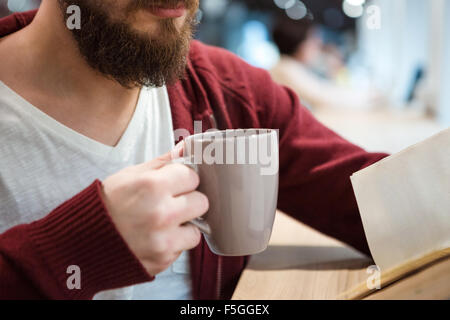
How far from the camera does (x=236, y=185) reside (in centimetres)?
41

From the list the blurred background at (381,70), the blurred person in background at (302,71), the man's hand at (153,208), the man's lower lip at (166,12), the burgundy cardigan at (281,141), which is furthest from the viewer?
the blurred person in background at (302,71)

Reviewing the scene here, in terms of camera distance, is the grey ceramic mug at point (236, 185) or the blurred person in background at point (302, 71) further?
the blurred person in background at point (302, 71)

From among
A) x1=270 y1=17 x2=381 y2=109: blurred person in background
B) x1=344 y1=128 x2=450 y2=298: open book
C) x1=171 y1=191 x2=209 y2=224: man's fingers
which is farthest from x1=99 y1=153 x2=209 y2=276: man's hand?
x1=270 y1=17 x2=381 y2=109: blurred person in background

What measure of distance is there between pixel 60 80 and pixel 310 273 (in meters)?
0.45

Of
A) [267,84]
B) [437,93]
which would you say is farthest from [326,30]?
[267,84]

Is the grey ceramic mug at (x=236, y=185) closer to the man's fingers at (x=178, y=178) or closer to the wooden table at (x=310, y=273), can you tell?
the man's fingers at (x=178, y=178)

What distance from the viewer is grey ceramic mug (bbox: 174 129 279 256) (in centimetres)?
40

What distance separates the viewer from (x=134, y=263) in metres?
0.37

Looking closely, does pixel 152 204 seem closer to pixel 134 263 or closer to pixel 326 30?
pixel 134 263

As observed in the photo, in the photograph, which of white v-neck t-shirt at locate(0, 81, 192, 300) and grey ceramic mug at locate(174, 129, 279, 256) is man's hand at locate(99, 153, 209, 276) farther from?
white v-neck t-shirt at locate(0, 81, 192, 300)

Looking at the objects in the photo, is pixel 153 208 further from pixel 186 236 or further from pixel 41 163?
pixel 41 163

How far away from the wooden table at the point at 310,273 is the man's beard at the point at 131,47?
0.98 ft

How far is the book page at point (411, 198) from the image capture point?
43cm

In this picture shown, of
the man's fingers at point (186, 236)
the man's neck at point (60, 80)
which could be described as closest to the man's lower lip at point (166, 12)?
the man's neck at point (60, 80)
